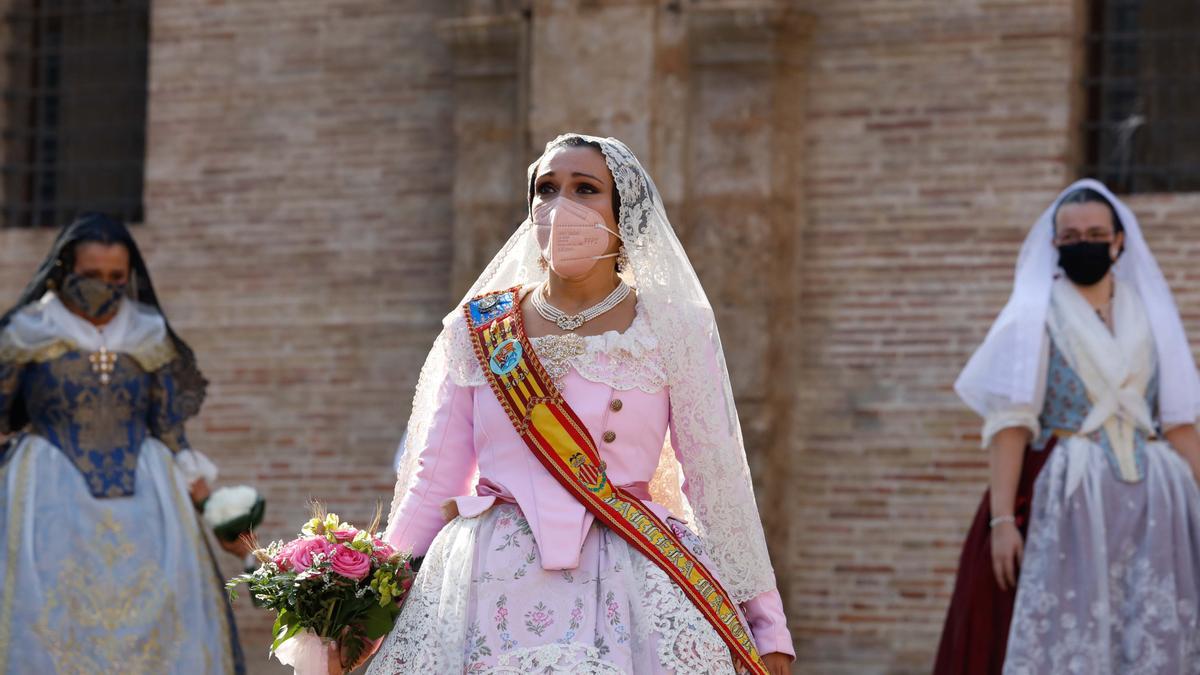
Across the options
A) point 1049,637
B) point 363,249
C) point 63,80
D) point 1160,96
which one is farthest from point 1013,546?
point 63,80

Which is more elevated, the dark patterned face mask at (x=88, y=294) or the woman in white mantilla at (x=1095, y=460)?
the dark patterned face mask at (x=88, y=294)

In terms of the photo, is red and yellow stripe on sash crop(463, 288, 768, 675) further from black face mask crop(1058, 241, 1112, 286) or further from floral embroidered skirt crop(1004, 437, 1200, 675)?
black face mask crop(1058, 241, 1112, 286)

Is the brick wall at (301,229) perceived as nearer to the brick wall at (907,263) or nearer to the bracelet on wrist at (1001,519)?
the brick wall at (907,263)

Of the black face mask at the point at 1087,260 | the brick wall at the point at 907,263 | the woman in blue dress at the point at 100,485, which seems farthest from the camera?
the brick wall at the point at 907,263

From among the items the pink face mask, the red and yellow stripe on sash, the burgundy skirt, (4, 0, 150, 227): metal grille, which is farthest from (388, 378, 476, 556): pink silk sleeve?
(4, 0, 150, 227): metal grille

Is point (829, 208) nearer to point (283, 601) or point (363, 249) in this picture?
point (363, 249)

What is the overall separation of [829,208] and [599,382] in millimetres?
5144

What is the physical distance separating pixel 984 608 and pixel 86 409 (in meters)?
3.15

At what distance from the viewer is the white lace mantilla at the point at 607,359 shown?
16.4 feet

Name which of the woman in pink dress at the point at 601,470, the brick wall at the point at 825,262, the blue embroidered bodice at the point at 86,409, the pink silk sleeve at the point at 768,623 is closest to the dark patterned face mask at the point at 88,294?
the blue embroidered bodice at the point at 86,409

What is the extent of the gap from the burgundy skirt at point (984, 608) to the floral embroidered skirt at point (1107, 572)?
0.22 feet

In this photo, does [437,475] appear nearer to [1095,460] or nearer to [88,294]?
[1095,460]

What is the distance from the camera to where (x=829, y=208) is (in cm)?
1000

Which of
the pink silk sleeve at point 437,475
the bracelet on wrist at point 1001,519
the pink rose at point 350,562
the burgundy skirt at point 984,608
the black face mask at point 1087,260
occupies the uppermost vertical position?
the black face mask at point 1087,260
